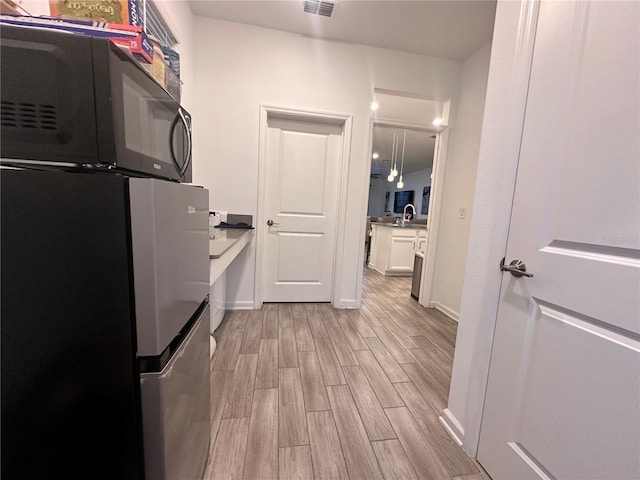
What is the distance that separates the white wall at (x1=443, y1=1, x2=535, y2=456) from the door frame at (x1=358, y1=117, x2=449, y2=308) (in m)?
1.63

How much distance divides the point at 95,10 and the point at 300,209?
2206mm

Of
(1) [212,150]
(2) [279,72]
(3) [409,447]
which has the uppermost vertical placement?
(2) [279,72]

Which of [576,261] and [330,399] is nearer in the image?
[576,261]

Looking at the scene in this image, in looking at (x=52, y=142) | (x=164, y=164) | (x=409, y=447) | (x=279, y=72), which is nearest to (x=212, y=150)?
(x=279, y=72)

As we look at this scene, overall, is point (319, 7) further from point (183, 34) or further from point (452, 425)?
point (452, 425)

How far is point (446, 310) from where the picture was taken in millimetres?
3035

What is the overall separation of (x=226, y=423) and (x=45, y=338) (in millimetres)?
1134

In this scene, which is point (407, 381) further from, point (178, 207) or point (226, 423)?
point (178, 207)

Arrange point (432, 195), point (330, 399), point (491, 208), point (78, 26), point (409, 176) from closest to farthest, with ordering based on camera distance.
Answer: point (78, 26)
point (491, 208)
point (330, 399)
point (432, 195)
point (409, 176)

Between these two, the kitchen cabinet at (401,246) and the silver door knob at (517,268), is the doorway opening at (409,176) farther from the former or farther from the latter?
the silver door knob at (517,268)

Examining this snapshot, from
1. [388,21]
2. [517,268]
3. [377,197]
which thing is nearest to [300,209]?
[388,21]

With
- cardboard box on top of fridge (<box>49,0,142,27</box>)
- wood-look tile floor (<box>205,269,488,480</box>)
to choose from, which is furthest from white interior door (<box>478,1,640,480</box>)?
cardboard box on top of fridge (<box>49,0,142,27</box>)

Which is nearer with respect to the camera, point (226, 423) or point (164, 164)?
point (164, 164)

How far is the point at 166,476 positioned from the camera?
68 centimetres
